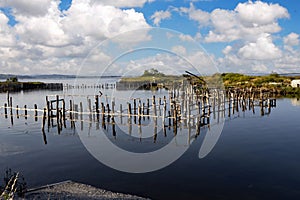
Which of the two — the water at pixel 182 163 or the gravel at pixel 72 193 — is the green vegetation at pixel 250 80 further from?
the gravel at pixel 72 193

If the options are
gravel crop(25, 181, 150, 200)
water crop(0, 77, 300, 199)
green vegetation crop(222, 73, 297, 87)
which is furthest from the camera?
green vegetation crop(222, 73, 297, 87)

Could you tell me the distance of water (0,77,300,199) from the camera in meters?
8.17

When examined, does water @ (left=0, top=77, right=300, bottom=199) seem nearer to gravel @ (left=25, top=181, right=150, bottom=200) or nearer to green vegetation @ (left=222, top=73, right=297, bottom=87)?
gravel @ (left=25, top=181, right=150, bottom=200)

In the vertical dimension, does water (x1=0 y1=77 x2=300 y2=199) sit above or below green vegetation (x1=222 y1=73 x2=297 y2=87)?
below

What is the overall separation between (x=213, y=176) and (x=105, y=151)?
488cm

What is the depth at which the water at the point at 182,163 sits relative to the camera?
8.17 m

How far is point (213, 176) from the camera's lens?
9.14m

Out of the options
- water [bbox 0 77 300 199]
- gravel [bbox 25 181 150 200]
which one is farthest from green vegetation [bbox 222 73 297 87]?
gravel [bbox 25 181 150 200]

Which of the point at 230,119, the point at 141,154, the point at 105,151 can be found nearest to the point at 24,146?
the point at 105,151

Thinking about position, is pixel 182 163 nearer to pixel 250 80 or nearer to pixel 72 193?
pixel 72 193

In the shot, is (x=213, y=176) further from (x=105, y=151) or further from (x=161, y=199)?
(x=105, y=151)

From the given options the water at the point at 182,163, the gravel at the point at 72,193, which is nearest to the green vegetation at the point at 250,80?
the water at the point at 182,163

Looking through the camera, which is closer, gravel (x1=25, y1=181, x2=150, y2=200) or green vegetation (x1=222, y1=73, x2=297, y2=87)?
gravel (x1=25, y1=181, x2=150, y2=200)

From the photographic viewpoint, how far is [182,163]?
35.0ft
